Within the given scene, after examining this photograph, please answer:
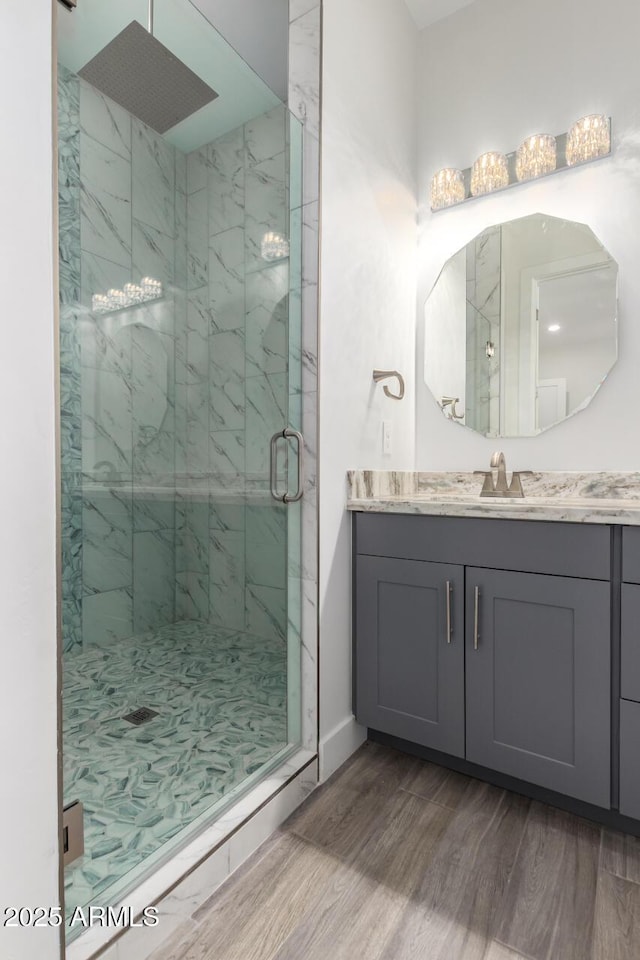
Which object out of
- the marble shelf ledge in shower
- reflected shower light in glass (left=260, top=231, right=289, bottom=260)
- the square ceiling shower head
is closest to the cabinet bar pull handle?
the marble shelf ledge in shower

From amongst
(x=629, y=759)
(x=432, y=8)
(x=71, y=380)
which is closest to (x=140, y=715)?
(x=71, y=380)

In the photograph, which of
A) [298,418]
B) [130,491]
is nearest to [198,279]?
[298,418]

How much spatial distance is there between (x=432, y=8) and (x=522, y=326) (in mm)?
1491

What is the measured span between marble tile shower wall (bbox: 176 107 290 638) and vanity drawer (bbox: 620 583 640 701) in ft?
3.24

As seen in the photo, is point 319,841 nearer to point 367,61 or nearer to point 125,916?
point 125,916

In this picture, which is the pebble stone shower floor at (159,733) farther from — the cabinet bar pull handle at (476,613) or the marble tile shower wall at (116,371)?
the cabinet bar pull handle at (476,613)

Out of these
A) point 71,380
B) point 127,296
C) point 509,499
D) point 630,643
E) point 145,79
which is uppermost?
point 145,79

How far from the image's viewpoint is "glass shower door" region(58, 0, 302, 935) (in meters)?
1.21

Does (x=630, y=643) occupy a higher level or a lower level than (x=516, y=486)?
lower

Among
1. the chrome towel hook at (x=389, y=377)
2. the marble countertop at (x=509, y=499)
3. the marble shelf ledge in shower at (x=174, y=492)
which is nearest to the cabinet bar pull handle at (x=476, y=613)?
the marble countertop at (x=509, y=499)

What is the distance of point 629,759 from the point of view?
1.25 m

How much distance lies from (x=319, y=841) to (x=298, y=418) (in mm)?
1193

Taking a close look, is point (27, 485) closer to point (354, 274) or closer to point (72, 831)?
point (72, 831)

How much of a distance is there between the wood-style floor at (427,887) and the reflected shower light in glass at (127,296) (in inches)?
60.1
